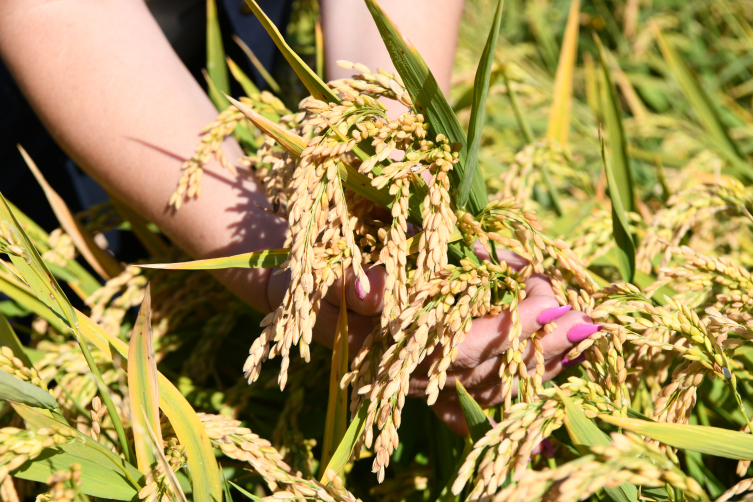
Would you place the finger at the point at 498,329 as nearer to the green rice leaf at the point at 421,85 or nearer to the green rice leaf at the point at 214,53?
the green rice leaf at the point at 421,85

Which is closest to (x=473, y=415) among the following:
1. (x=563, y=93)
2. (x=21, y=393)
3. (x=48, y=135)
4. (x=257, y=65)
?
(x=21, y=393)

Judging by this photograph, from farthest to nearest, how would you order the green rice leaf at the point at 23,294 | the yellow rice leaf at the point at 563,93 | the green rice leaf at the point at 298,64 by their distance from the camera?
the yellow rice leaf at the point at 563,93, the green rice leaf at the point at 23,294, the green rice leaf at the point at 298,64

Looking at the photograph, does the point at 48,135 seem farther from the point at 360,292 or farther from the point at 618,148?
the point at 618,148

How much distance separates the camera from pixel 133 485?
77cm

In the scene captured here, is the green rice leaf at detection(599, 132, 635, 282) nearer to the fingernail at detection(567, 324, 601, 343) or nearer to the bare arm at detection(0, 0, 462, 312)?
the fingernail at detection(567, 324, 601, 343)

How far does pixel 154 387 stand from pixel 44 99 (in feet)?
2.46

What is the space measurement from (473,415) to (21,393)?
643 mm

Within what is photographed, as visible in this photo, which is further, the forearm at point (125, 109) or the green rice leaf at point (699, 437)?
the forearm at point (125, 109)

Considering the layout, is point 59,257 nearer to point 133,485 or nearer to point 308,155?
point 133,485

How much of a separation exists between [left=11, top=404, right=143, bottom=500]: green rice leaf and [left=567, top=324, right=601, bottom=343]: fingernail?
72cm

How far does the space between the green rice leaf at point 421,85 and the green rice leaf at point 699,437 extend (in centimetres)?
43

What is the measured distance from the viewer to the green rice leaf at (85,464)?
2.37 ft

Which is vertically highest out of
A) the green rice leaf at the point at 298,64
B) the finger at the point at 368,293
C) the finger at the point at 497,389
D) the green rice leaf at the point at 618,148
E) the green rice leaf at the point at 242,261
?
the green rice leaf at the point at 298,64

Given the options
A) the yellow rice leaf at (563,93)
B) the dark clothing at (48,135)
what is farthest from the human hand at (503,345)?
the dark clothing at (48,135)
